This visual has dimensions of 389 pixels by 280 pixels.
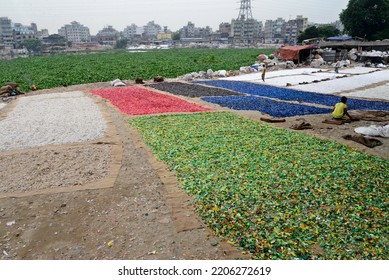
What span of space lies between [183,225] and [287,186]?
2.26m

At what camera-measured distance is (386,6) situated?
143 ft

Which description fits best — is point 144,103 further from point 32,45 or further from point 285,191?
point 32,45

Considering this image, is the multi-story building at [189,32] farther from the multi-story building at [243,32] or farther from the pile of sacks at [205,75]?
the pile of sacks at [205,75]

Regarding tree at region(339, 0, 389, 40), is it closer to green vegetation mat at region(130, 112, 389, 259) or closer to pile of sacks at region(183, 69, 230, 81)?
pile of sacks at region(183, 69, 230, 81)

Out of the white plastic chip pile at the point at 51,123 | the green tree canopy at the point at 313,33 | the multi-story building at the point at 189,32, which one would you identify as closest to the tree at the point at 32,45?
the green tree canopy at the point at 313,33

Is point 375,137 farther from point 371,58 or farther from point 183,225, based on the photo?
point 371,58

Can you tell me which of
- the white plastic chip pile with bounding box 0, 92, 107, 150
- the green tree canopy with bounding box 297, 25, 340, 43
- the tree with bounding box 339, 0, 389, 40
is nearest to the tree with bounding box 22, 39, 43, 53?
the green tree canopy with bounding box 297, 25, 340, 43

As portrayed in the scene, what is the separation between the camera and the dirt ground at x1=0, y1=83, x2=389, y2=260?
164 inches

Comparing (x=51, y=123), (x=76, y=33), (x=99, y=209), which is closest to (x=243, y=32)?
(x=76, y=33)

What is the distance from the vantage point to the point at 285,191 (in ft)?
17.7

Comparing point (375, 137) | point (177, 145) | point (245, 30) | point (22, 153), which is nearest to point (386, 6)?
point (375, 137)

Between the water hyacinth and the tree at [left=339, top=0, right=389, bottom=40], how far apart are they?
34741 mm

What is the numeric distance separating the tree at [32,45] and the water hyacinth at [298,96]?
3262 inches

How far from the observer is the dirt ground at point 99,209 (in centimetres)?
416
